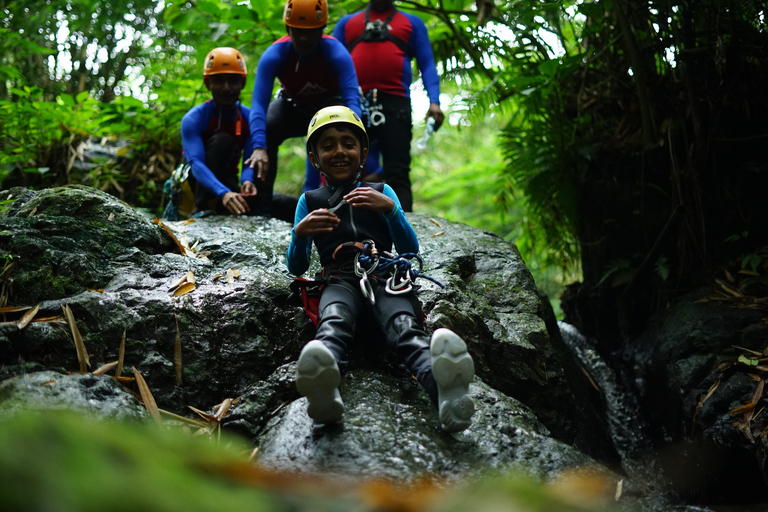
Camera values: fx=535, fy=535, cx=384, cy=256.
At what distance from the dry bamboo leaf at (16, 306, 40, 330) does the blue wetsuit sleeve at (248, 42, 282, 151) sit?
2321 mm

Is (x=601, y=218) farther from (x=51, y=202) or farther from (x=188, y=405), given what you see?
(x=51, y=202)

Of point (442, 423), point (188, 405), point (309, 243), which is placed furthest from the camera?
point (309, 243)

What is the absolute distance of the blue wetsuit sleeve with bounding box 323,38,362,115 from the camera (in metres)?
4.44

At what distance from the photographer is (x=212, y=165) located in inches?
196

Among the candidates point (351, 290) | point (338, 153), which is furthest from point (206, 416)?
point (338, 153)

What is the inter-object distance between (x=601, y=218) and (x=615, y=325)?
104cm

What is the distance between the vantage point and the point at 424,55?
515 cm

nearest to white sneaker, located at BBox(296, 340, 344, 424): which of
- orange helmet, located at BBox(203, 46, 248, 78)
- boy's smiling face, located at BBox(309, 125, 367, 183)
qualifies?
boy's smiling face, located at BBox(309, 125, 367, 183)

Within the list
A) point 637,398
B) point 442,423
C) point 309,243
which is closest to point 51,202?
point 309,243

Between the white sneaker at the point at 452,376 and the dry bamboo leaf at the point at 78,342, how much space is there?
1.58 metres

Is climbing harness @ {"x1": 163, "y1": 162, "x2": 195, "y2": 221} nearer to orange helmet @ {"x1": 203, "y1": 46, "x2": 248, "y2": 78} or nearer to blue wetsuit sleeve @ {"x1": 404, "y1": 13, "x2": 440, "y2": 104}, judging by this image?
orange helmet @ {"x1": 203, "y1": 46, "x2": 248, "y2": 78}

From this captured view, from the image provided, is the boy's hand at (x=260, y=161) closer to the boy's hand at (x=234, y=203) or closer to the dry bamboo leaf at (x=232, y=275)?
the boy's hand at (x=234, y=203)

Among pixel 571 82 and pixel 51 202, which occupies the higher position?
pixel 571 82

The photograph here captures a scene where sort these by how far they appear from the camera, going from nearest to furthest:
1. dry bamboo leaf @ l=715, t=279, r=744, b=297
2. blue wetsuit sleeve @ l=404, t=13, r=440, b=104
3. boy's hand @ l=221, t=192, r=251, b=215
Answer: dry bamboo leaf @ l=715, t=279, r=744, b=297, boy's hand @ l=221, t=192, r=251, b=215, blue wetsuit sleeve @ l=404, t=13, r=440, b=104
